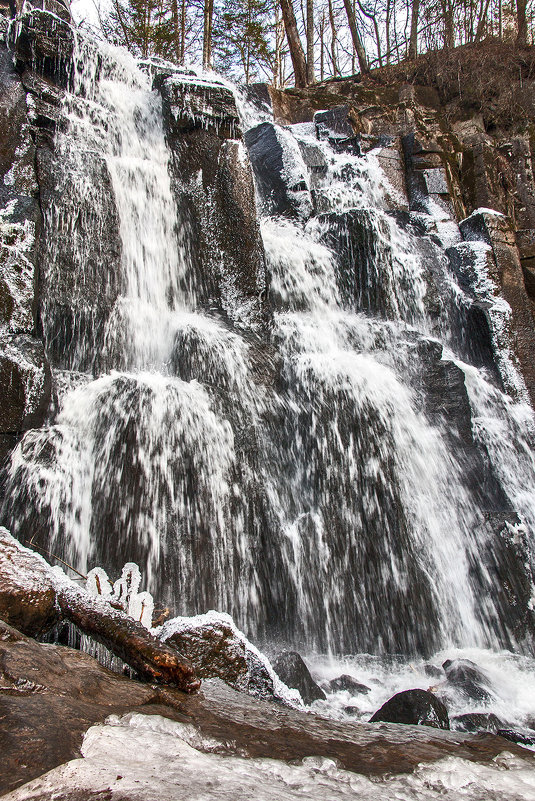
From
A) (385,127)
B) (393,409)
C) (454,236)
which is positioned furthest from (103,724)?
(385,127)

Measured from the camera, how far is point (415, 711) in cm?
304

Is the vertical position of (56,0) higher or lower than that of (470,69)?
lower

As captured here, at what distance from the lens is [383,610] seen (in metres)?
5.09

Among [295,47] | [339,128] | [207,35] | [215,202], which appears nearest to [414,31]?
[295,47]

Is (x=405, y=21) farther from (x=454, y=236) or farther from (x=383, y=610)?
(x=383, y=610)

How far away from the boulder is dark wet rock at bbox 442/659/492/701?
1739 mm

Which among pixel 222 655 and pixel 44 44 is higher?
pixel 44 44

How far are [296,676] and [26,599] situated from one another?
74.2 inches

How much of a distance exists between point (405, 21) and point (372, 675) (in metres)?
18.8

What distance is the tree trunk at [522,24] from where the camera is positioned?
13.2 metres

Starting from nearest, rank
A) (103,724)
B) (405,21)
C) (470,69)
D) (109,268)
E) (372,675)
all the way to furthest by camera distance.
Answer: (103,724) → (372,675) → (109,268) → (470,69) → (405,21)

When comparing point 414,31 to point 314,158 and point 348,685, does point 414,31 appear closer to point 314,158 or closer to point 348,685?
point 314,158

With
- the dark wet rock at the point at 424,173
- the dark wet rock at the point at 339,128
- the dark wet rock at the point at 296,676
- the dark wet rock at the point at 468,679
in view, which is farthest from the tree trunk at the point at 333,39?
the dark wet rock at the point at 296,676

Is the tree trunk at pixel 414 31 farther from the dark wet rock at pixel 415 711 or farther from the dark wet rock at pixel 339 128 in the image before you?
the dark wet rock at pixel 415 711
